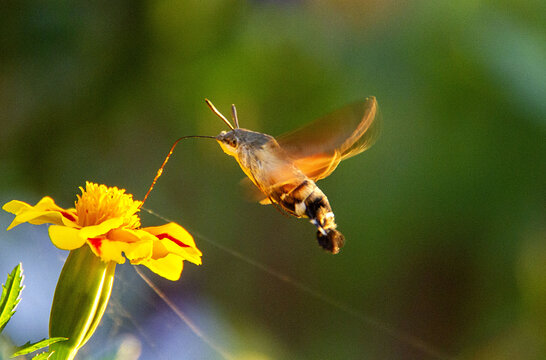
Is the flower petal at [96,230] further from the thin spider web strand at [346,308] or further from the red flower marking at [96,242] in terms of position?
the thin spider web strand at [346,308]

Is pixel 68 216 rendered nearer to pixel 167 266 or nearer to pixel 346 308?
pixel 167 266

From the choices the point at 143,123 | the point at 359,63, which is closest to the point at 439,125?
the point at 359,63

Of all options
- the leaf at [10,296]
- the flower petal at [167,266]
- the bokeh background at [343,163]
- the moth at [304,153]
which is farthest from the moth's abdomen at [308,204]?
the bokeh background at [343,163]

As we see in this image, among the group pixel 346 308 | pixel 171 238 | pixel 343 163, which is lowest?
pixel 346 308

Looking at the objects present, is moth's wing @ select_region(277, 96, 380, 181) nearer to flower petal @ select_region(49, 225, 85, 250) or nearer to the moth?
the moth

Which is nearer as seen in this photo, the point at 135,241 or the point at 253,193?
the point at 135,241

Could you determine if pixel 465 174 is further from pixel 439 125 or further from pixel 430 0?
pixel 430 0

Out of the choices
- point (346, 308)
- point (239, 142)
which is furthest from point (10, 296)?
point (346, 308)
